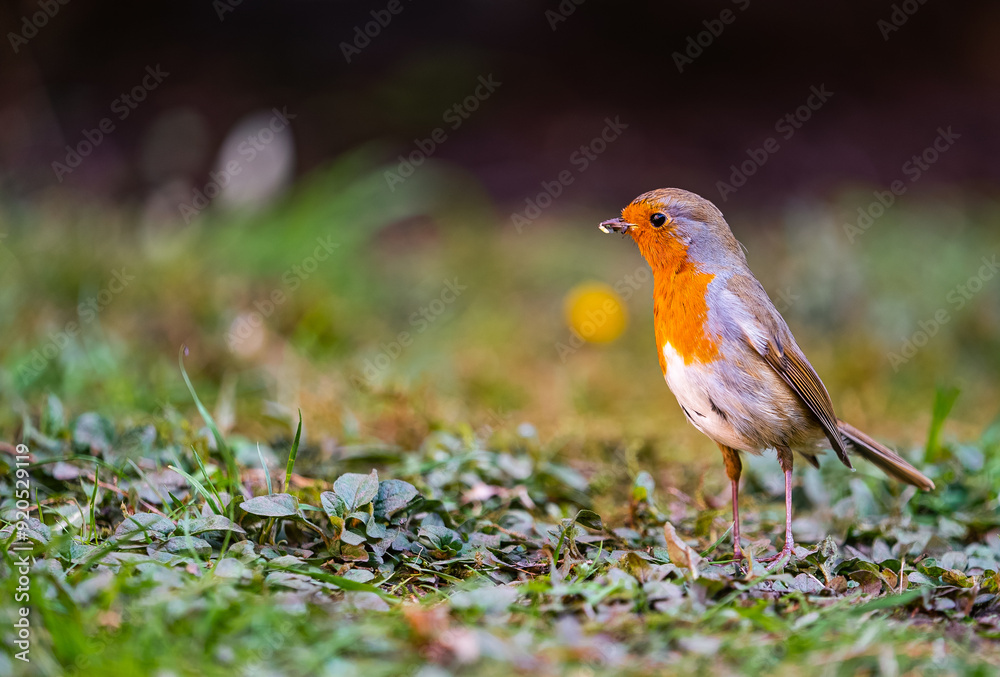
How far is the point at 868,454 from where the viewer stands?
322cm

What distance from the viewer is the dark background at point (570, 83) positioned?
875 centimetres

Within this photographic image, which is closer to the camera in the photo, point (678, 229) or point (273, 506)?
point (273, 506)

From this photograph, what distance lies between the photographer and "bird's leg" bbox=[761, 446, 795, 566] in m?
2.72

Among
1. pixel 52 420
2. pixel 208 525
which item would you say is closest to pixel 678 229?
pixel 208 525

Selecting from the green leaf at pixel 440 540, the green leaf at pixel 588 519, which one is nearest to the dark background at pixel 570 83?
the green leaf at pixel 588 519

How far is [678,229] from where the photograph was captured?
306 centimetres

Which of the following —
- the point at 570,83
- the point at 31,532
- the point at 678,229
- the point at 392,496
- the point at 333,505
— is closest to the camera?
the point at 31,532

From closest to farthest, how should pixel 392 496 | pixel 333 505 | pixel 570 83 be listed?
pixel 333 505, pixel 392 496, pixel 570 83

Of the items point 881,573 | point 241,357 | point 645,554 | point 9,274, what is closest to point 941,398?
point 881,573

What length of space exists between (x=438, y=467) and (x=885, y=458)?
1557mm

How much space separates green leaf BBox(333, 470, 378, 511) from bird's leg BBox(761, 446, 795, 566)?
1.16 meters

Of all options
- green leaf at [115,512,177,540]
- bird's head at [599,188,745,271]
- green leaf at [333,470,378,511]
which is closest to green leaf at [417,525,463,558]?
green leaf at [333,470,378,511]

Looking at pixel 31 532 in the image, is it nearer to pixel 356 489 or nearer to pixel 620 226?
pixel 356 489

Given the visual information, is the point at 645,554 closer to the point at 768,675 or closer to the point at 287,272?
the point at 768,675
